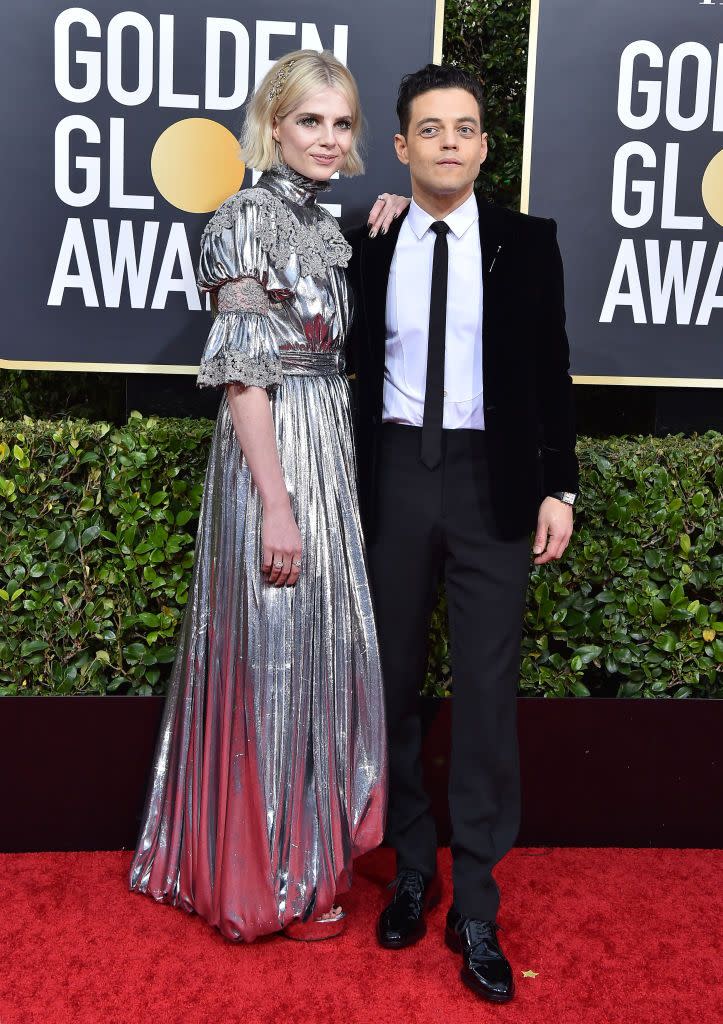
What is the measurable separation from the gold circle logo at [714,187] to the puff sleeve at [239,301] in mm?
1700

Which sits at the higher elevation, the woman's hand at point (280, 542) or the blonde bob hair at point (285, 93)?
the blonde bob hair at point (285, 93)

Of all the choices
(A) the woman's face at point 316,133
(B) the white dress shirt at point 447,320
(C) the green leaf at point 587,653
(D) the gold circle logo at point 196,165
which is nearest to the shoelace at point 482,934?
(C) the green leaf at point 587,653

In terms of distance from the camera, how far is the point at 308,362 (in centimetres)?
233

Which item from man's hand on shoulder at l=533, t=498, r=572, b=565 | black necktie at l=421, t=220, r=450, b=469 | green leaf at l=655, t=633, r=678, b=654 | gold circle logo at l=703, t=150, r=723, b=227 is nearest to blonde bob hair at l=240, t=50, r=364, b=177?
black necktie at l=421, t=220, r=450, b=469

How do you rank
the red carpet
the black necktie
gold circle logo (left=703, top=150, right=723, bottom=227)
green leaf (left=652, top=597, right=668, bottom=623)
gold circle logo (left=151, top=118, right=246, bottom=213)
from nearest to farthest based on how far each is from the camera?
1. the red carpet
2. the black necktie
3. green leaf (left=652, top=597, right=668, bottom=623)
4. gold circle logo (left=151, top=118, right=246, bottom=213)
5. gold circle logo (left=703, top=150, right=723, bottom=227)

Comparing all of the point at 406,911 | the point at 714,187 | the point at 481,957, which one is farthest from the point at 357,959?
the point at 714,187

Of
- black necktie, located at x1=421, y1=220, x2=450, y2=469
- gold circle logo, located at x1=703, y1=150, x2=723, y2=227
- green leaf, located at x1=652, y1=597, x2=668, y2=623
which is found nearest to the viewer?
black necktie, located at x1=421, y1=220, x2=450, y2=469

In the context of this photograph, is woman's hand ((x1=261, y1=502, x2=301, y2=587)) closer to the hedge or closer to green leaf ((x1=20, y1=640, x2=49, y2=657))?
the hedge

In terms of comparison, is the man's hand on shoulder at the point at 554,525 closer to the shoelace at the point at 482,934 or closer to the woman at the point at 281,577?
the woman at the point at 281,577

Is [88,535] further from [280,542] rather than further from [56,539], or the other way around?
[280,542]

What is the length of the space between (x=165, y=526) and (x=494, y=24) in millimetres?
1999

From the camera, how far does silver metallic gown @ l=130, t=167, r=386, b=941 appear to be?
2.30 meters

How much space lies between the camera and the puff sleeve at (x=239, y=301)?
2186 millimetres

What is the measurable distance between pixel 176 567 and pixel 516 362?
116cm
